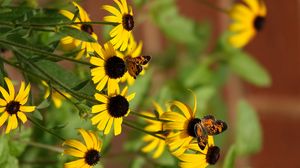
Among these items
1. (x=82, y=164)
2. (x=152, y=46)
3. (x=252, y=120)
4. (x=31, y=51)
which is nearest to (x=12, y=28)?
(x=31, y=51)

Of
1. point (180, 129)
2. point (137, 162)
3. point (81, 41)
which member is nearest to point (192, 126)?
point (180, 129)

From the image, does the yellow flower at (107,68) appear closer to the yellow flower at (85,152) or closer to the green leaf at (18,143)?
the yellow flower at (85,152)


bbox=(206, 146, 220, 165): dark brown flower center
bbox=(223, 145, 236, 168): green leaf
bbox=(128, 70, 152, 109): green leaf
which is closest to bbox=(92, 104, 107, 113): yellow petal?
bbox=(206, 146, 220, 165): dark brown flower center

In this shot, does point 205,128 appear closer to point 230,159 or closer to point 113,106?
point 113,106

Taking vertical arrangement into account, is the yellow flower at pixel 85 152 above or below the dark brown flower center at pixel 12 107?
below

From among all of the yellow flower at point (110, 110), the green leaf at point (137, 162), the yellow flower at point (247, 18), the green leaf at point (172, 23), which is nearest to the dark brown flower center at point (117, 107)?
the yellow flower at point (110, 110)

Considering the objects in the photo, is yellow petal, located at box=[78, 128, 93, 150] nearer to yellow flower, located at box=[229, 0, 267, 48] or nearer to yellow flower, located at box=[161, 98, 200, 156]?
yellow flower, located at box=[161, 98, 200, 156]

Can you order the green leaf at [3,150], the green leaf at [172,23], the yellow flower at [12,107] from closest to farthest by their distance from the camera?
the yellow flower at [12,107] → the green leaf at [3,150] → the green leaf at [172,23]
